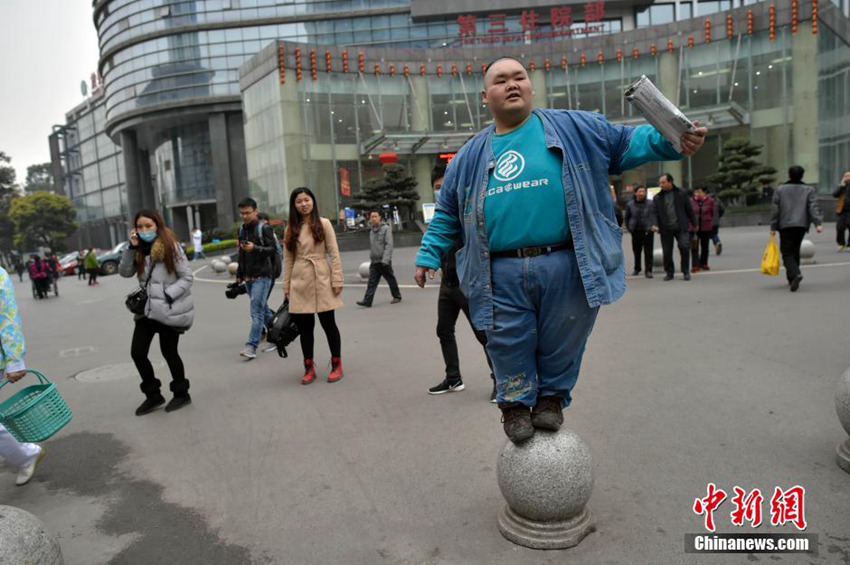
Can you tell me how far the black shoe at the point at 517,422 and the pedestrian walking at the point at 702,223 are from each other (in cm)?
1080

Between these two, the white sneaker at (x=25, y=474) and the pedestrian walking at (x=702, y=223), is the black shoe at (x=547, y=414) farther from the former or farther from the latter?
the pedestrian walking at (x=702, y=223)

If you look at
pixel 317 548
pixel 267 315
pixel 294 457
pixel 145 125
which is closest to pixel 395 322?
pixel 267 315

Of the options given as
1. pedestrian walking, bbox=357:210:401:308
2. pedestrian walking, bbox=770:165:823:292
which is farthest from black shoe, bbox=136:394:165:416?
pedestrian walking, bbox=770:165:823:292

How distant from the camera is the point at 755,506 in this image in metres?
3.07

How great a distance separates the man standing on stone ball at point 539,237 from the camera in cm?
277

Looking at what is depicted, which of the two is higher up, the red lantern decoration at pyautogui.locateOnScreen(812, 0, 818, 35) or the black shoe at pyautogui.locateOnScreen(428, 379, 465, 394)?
the red lantern decoration at pyautogui.locateOnScreen(812, 0, 818, 35)

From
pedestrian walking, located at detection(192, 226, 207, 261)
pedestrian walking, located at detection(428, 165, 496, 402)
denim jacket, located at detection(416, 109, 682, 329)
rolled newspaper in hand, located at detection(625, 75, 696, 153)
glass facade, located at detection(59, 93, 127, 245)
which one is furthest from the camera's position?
glass facade, located at detection(59, 93, 127, 245)

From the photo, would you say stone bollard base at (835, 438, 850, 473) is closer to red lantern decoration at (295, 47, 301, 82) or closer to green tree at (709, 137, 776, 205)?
green tree at (709, 137, 776, 205)

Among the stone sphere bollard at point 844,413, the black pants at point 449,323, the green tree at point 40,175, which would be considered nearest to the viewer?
the stone sphere bollard at point 844,413

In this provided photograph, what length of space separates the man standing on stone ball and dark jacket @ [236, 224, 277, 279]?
475 cm

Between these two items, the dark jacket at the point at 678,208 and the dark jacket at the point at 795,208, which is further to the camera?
the dark jacket at the point at 678,208

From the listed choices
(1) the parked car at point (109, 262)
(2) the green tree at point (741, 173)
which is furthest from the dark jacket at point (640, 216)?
(1) the parked car at point (109, 262)

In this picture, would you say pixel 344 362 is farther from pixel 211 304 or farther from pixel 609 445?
pixel 211 304

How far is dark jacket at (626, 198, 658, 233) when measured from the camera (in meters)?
11.6
